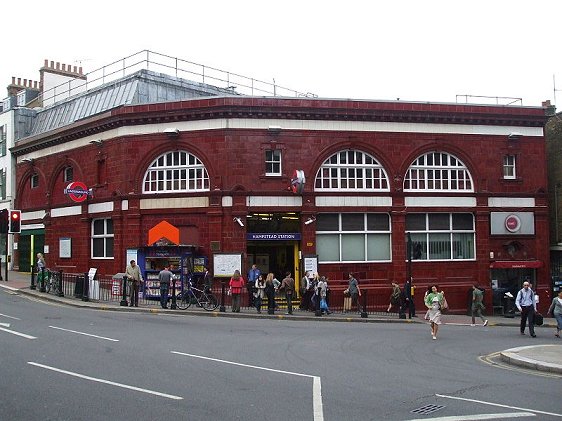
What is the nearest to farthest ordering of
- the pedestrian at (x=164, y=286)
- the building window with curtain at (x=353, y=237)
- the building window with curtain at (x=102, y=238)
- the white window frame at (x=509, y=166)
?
the pedestrian at (x=164, y=286)
the building window with curtain at (x=353, y=237)
the building window with curtain at (x=102, y=238)
the white window frame at (x=509, y=166)

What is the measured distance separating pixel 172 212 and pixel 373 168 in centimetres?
928

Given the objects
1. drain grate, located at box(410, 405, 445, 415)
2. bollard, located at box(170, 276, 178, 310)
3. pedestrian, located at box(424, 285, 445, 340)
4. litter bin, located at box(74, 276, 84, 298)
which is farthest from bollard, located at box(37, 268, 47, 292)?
drain grate, located at box(410, 405, 445, 415)

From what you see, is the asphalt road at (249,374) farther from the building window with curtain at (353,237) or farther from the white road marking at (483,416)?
the building window with curtain at (353,237)

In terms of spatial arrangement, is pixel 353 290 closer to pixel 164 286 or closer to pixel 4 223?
pixel 164 286

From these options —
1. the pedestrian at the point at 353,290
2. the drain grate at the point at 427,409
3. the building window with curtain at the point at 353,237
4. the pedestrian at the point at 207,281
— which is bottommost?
the drain grate at the point at 427,409

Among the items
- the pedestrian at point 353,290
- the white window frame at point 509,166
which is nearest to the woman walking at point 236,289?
the pedestrian at point 353,290

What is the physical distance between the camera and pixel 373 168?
28656mm

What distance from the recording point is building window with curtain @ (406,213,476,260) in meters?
29.0

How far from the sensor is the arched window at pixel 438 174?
2909cm

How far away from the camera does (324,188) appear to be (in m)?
28.1

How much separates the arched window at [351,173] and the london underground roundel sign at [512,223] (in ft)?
20.0

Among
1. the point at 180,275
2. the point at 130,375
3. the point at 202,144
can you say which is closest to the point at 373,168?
the point at 202,144

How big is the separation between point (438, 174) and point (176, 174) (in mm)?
12114

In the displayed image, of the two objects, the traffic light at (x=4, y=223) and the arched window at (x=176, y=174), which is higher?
the arched window at (x=176, y=174)
